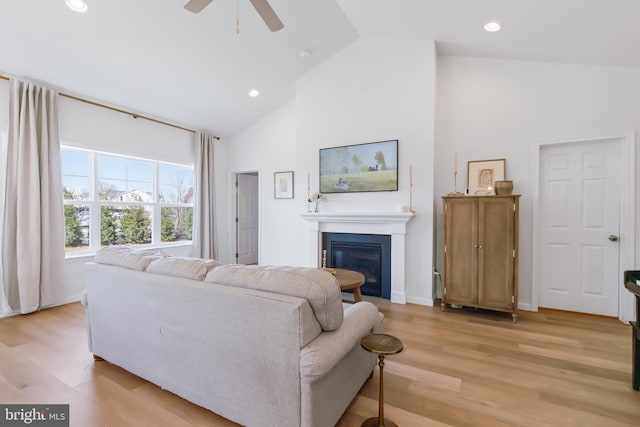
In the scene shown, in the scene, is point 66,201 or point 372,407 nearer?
point 372,407

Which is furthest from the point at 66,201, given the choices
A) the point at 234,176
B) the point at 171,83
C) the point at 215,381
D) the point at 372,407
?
the point at 372,407

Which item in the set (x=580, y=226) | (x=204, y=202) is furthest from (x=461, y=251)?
(x=204, y=202)

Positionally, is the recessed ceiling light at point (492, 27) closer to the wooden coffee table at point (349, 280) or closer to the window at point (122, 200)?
the wooden coffee table at point (349, 280)

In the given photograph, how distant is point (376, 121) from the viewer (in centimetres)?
414

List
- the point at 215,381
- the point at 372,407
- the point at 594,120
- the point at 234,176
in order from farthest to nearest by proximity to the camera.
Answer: the point at 234,176
the point at 594,120
the point at 372,407
the point at 215,381

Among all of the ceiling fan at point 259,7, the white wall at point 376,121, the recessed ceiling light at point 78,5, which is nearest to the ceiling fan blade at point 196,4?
the ceiling fan at point 259,7

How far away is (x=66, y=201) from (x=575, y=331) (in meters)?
6.15

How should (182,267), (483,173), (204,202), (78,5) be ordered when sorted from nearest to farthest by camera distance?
(182,267)
(78,5)
(483,173)
(204,202)

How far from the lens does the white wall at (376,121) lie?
12.5 ft

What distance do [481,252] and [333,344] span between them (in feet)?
8.61

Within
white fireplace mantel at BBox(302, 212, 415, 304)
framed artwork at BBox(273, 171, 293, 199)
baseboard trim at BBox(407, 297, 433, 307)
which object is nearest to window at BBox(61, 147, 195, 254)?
framed artwork at BBox(273, 171, 293, 199)

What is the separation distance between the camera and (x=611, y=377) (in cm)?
216

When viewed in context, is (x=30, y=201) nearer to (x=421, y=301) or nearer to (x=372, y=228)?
(x=372, y=228)

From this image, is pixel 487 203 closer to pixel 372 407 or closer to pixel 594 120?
pixel 594 120
